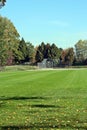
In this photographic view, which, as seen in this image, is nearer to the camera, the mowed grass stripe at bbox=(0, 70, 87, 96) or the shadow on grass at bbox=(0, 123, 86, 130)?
the shadow on grass at bbox=(0, 123, 86, 130)

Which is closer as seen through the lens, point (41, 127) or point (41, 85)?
point (41, 127)

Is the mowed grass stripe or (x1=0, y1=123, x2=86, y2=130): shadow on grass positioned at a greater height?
(x1=0, y1=123, x2=86, y2=130): shadow on grass

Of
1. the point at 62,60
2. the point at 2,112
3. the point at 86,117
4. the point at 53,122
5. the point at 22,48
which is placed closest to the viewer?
the point at 53,122

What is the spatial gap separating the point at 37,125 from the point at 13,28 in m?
147

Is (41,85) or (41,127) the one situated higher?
(41,127)

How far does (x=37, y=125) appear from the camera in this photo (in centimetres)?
1370

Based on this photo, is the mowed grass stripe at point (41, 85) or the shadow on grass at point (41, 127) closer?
the shadow on grass at point (41, 127)

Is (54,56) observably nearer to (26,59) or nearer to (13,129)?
(26,59)

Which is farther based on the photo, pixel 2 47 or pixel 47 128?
pixel 2 47

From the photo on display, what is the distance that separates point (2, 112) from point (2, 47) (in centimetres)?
11574

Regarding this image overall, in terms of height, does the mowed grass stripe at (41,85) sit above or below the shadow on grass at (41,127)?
below

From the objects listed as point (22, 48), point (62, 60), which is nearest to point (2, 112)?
point (22, 48)

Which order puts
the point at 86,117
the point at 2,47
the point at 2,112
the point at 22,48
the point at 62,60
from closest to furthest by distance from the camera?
the point at 86,117 → the point at 2,112 → the point at 2,47 → the point at 22,48 → the point at 62,60

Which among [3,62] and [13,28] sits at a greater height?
[13,28]
